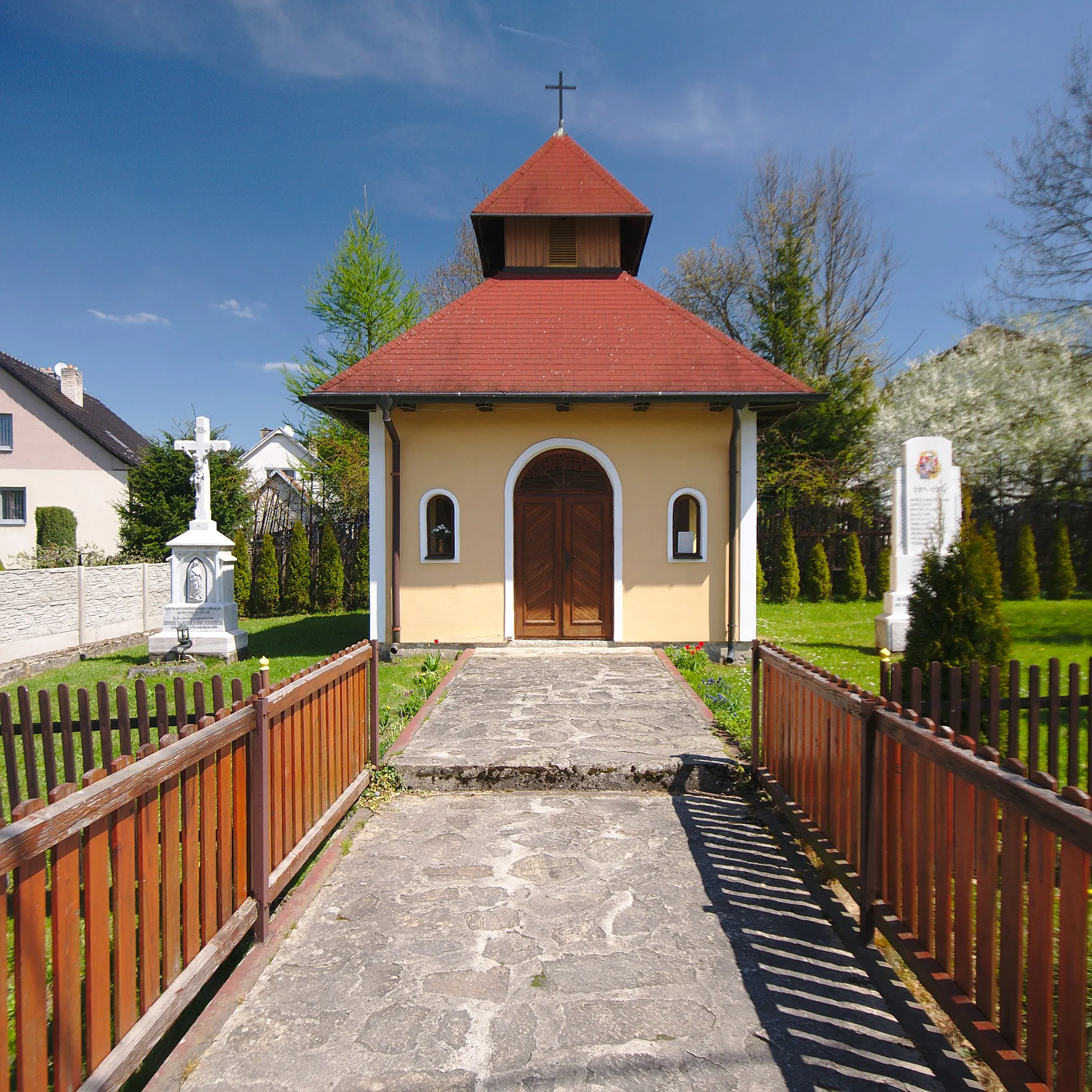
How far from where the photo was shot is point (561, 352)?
35.9 ft

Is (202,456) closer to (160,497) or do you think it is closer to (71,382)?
(160,497)

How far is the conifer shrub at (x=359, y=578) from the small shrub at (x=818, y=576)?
11061 mm

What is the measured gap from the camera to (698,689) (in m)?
8.24

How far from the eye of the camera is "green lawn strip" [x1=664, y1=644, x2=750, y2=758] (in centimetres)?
650

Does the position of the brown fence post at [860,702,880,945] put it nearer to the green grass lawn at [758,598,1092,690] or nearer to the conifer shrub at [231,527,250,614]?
the green grass lawn at [758,598,1092,690]

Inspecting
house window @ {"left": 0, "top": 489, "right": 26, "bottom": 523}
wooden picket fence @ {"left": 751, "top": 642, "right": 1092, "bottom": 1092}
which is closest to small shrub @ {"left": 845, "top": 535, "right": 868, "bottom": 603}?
wooden picket fence @ {"left": 751, "top": 642, "right": 1092, "bottom": 1092}

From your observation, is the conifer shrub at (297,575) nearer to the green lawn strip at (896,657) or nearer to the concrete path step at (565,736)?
the concrete path step at (565,736)

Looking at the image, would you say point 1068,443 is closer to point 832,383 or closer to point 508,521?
point 832,383

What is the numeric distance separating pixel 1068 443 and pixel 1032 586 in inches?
230

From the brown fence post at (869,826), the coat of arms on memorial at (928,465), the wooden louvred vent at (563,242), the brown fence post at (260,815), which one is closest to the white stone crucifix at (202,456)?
the wooden louvred vent at (563,242)

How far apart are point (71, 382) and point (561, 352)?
30877 millimetres

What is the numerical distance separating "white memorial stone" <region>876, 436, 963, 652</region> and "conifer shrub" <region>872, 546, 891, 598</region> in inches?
193

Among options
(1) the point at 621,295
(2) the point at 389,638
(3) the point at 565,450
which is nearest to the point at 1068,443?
(1) the point at 621,295

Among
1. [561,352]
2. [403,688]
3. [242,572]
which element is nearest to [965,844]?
[403,688]
